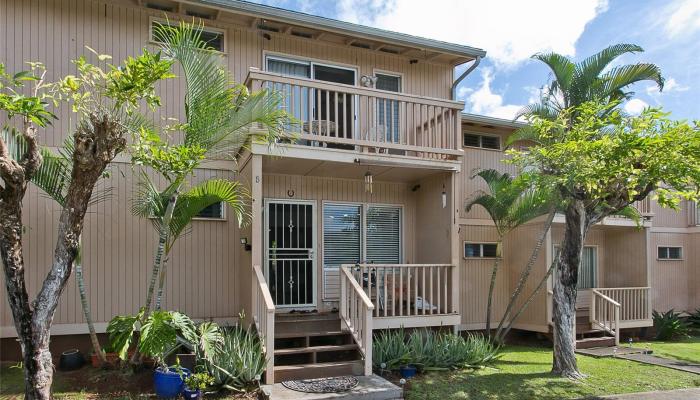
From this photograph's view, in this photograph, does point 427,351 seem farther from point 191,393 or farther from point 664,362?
point 664,362

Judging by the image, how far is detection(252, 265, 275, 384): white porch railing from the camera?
6723 mm

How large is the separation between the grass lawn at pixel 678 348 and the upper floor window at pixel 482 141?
18.7 ft

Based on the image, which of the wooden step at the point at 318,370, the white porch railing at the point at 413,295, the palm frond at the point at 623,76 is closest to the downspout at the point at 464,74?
the palm frond at the point at 623,76

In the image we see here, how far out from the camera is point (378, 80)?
10.8 meters

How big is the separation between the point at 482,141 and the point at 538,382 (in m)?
6.69

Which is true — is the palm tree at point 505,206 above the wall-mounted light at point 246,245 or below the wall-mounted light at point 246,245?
above

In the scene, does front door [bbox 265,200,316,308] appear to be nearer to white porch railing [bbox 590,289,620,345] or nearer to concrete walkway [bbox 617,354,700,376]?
concrete walkway [bbox 617,354,700,376]

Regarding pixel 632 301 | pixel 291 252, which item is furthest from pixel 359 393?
pixel 632 301

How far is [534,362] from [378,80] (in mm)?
6361

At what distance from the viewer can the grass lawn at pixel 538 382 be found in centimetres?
707

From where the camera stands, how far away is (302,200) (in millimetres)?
9734

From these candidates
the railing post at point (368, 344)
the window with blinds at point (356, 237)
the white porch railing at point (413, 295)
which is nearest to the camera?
the railing post at point (368, 344)

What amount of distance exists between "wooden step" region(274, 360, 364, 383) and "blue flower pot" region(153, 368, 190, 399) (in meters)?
1.30

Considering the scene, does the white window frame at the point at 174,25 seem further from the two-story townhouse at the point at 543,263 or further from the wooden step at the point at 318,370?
the two-story townhouse at the point at 543,263
